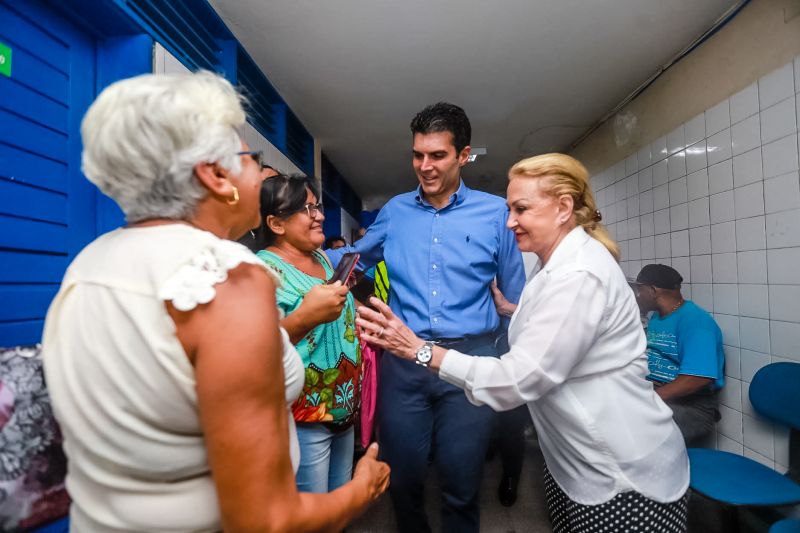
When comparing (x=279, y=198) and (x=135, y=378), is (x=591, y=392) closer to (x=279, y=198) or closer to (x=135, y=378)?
(x=135, y=378)

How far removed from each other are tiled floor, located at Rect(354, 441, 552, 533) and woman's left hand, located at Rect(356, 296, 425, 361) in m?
1.52

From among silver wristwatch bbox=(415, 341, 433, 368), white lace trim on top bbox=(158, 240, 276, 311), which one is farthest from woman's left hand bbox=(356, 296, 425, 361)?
white lace trim on top bbox=(158, 240, 276, 311)

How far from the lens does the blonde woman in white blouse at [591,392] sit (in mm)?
1062

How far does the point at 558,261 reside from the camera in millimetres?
1170

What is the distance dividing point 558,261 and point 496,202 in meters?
0.62

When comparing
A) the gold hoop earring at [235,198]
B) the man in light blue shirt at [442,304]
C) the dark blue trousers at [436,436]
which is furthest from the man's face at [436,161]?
the gold hoop earring at [235,198]

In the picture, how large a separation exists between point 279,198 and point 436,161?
660mm

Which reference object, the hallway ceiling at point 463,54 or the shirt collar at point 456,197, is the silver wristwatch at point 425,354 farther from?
the hallway ceiling at point 463,54

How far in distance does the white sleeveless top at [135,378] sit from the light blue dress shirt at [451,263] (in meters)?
1.11

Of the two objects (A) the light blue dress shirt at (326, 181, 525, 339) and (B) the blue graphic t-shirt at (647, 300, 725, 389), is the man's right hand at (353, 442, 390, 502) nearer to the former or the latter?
(A) the light blue dress shirt at (326, 181, 525, 339)

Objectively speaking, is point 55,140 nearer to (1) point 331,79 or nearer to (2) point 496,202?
(2) point 496,202

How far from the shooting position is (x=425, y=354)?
1.24 metres

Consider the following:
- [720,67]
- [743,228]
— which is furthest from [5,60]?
[720,67]

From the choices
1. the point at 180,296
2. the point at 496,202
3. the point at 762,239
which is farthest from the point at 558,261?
the point at 762,239
